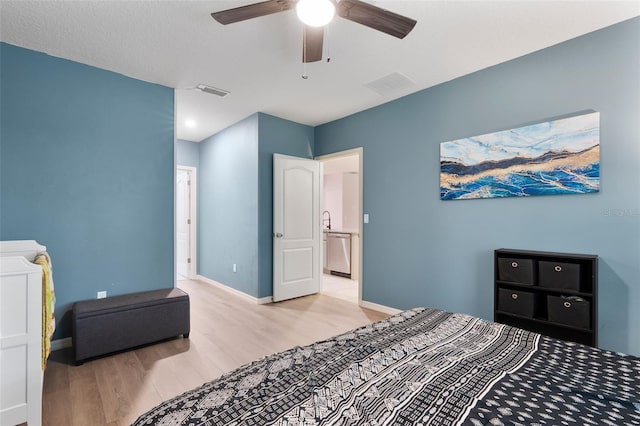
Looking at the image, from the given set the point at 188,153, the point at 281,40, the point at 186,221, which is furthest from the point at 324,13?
the point at 186,221

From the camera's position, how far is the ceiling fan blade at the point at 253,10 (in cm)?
167

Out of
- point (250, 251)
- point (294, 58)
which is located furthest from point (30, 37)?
point (250, 251)

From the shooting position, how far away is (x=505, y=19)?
2234 millimetres

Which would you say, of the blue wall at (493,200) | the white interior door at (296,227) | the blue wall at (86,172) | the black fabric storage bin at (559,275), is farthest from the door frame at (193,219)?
the black fabric storage bin at (559,275)

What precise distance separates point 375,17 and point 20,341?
2.71 m

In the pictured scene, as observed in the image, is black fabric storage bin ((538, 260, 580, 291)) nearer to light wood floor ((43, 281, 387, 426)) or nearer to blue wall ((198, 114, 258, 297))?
light wood floor ((43, 281, 387, 426))

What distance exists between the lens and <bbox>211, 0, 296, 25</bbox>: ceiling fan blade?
5.49ft

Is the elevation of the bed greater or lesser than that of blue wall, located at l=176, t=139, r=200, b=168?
lesser

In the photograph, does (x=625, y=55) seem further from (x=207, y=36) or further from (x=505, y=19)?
(x=207, y=36)

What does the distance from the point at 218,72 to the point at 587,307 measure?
12.3 ft

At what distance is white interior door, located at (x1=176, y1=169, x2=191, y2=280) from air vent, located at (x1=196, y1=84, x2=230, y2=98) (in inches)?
104

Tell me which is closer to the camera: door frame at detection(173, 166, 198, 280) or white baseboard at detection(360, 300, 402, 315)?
white baseboard at detection(360, 300, 402, 315)

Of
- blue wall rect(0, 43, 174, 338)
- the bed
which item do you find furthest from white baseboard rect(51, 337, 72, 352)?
the bed

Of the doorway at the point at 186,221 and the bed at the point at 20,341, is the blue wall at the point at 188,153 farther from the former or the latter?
the bed at the point at 20,341
